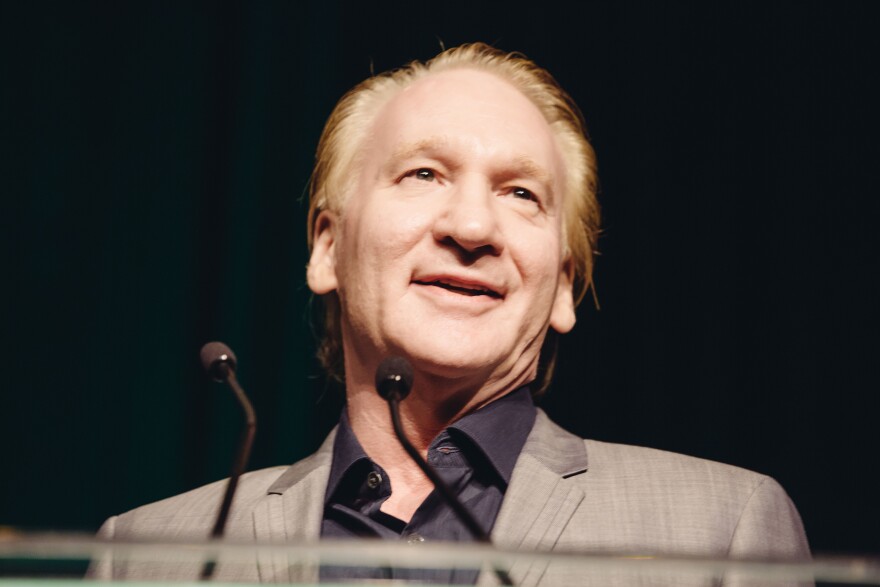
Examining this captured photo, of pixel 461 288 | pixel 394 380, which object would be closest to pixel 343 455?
pixel 461 288

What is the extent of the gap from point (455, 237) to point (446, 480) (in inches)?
15.1

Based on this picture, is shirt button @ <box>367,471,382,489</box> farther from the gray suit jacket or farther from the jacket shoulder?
the jacket shoulder

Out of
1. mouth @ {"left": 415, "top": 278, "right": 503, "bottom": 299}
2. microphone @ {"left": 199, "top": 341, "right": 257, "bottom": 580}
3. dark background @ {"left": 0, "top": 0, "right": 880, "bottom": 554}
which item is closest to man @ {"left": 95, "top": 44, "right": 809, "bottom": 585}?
mouth @ {"left": 415, "top": 278, "right": 503, "bottom": 299}

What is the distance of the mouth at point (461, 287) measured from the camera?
60.4 inches

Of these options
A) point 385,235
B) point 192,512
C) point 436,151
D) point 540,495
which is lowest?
point 192,512

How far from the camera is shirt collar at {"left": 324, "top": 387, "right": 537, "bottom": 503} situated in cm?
150

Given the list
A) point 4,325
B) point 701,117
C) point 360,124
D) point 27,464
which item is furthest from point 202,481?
point 701,117

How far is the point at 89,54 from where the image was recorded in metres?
2.37

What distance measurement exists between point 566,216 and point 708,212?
55cm

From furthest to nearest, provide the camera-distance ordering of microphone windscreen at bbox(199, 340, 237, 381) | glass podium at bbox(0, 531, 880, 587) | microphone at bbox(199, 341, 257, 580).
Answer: microphone windscreen at bbox(199, 340, 237, 381), microphone at bbox(199, 341, 257, 580), glass podium at bbox(0, 531, 880, 587)

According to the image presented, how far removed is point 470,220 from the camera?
4.95 ft

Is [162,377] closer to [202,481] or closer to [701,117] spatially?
[202,481]

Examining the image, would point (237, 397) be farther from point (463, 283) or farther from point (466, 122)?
point (466, 122)

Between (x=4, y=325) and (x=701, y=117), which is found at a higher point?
(x=701, y=117)
